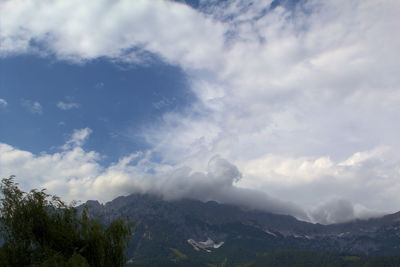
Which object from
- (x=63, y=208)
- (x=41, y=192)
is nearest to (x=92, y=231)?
(x=63, y=208)

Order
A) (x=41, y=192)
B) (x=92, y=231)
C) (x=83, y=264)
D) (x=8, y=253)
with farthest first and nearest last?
(x=41, y=192) < (x=92, y=231) < (x=8, y=253) < (x=83, y=264)

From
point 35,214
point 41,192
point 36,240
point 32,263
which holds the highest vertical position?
point 41,192

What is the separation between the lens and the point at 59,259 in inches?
1092

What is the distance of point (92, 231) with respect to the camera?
3102 centimetres

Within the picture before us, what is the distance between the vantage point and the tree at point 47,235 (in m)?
29.2

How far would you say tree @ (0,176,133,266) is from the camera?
95.9 feet

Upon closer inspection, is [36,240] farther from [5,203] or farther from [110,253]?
[110,253]

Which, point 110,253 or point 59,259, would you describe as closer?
point 59,259

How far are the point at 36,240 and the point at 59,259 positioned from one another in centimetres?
463

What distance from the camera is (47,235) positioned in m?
30.8

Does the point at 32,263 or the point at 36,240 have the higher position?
the point at 36,240

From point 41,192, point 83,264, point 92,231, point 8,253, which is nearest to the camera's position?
point 83,264

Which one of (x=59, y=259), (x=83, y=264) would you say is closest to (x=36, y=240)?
(x=59, y=259)

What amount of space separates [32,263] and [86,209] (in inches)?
301
